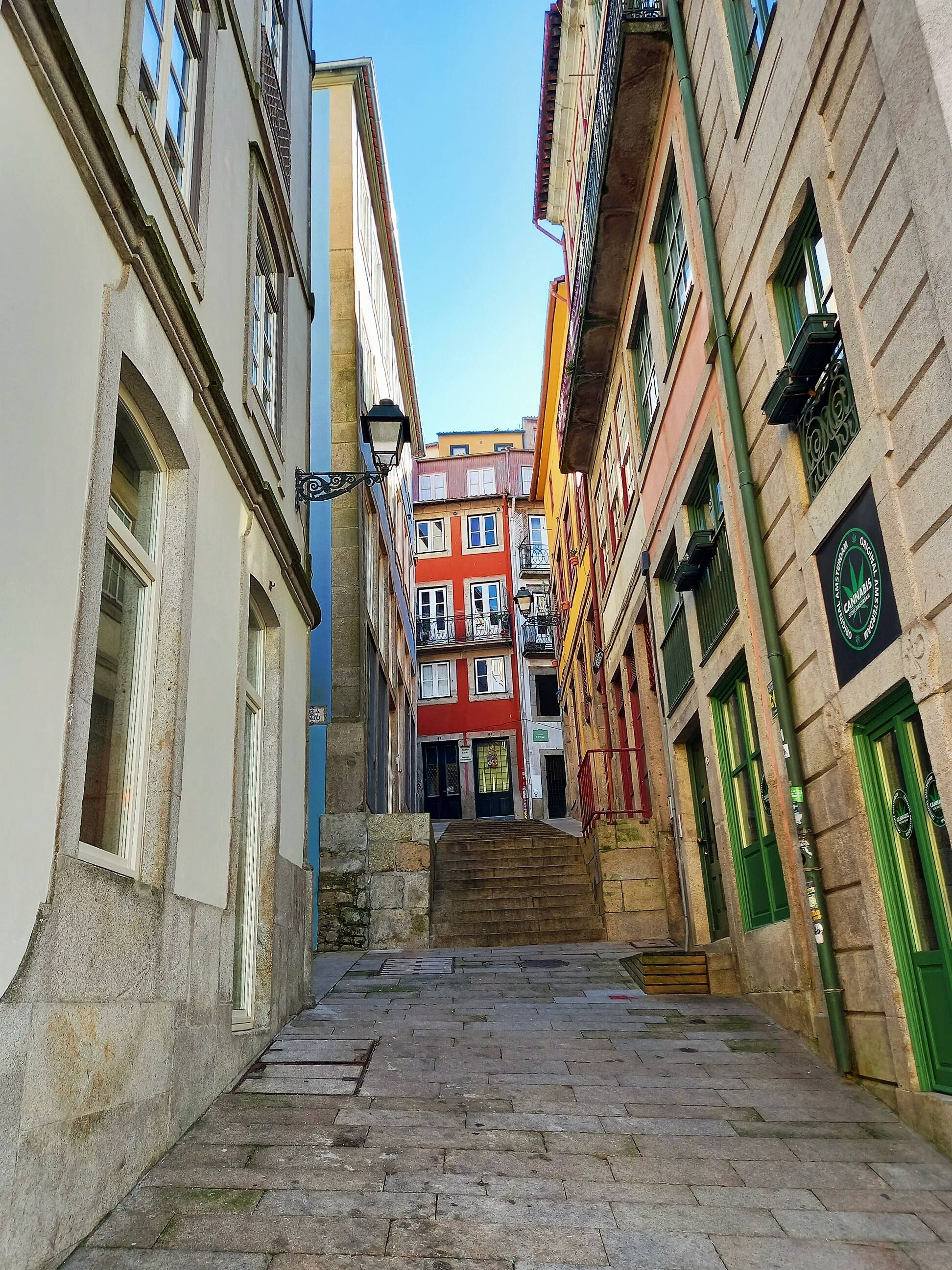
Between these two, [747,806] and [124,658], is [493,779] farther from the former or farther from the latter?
[124,658]

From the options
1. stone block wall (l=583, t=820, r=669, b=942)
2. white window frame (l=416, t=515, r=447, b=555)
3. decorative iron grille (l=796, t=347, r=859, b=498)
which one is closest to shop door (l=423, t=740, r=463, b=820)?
white window frame (l=416, t=515, r=447, b=555)

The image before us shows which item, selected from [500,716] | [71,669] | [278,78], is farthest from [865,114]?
[500,716]

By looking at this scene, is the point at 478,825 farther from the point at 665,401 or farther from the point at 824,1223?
the point at 824,1223

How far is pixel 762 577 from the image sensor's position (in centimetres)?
708

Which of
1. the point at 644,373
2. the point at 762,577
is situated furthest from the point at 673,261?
the point at 762,577

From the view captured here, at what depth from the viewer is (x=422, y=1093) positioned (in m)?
5.45

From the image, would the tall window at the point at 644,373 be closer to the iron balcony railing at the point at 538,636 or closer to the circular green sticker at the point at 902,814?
the circular green sticker at the point at 902,814

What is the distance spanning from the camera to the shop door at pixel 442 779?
3141cm

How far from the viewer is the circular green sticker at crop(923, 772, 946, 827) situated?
4.65 m

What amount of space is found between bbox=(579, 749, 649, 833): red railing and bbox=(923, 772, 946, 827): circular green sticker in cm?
857

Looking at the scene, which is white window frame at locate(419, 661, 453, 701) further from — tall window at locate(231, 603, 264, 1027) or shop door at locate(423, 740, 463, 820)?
tall window at locate(231, 603, 264, 1027)

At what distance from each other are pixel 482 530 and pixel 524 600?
5277mm

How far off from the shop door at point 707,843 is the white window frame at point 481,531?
77.9ft

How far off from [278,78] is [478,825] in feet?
48.1
